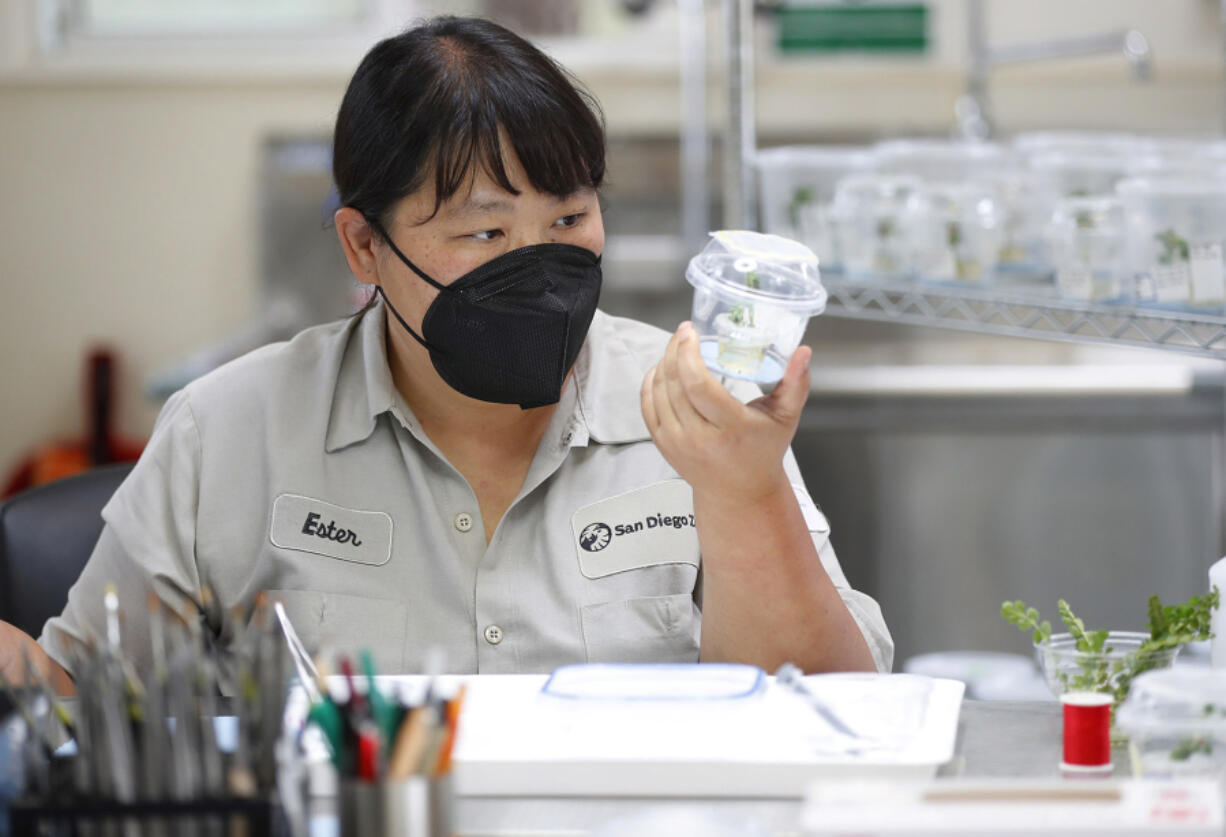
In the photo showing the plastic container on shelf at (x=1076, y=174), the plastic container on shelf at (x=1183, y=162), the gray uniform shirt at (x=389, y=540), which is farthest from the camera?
the plastic container on shelf at (x=1076, y=174)

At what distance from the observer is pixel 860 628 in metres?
1.33

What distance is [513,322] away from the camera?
1.38 meters

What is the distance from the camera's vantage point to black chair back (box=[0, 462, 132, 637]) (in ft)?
5.03

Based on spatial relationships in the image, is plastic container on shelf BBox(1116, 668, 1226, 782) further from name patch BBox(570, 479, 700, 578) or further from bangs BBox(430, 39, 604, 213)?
bangs BBox(430, 39, 604, 213)

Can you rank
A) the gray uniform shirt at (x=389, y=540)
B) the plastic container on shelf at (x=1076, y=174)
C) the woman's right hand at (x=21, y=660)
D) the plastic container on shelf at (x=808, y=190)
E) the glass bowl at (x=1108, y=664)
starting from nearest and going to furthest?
the glass bowl at (x=1108, y=664)
the woman's right hand at (x=21, y=660)
the gray uniform shirt at (x=389, y=540)
the plastic container on shelf at (x=1076, y=174)
the plastic container on shelf at (x=808, y=190)

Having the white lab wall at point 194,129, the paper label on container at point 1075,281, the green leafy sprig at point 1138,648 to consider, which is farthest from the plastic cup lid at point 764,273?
the white lab wall at point 194,129

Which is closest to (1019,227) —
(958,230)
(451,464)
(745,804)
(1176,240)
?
(958,230)

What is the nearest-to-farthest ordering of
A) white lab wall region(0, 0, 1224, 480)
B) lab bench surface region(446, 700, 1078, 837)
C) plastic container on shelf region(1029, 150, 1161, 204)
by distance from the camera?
lab bench surface region(446, 700, 1078, 837)
plastic container on shelf region(1029, 150, 1161, 204)
white lab wall region(0, 0, 1224, 480)

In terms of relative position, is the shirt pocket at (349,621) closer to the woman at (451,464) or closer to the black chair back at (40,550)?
the woman at (451,464)

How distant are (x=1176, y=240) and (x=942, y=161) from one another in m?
0.55

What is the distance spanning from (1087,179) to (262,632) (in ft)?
4.29

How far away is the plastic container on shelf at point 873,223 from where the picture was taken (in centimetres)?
185

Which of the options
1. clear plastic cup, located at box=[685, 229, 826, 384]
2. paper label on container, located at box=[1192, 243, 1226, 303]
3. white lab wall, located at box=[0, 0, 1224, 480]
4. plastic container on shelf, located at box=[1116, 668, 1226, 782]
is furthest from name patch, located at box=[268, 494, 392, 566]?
white lab wall, located at box=[0, 0, 1224, 480]

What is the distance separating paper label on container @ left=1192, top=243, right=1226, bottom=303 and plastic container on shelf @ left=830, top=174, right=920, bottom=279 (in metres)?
0.49
